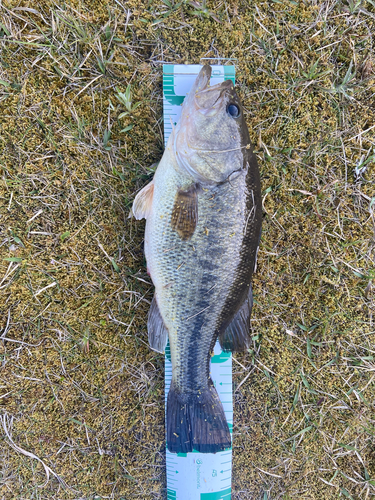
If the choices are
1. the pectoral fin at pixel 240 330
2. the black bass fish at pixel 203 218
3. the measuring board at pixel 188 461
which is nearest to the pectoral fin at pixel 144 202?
the black bass fish at pixel 203 218

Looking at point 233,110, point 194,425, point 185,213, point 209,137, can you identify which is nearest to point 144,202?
point 185,213

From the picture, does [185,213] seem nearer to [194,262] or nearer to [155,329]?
[194,262]

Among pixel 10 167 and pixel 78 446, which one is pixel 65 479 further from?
pixel 10 167

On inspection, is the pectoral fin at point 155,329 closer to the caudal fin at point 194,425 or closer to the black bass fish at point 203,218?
the black bass fish at point 203,218

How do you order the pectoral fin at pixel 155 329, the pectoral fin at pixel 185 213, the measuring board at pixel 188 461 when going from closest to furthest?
the pectoral fin at pixel 185 213
the pectoral fin at pixel 155 329
the measuring board at pixel 188 461

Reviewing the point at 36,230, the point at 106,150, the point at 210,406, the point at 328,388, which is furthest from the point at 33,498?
the point at 106,150

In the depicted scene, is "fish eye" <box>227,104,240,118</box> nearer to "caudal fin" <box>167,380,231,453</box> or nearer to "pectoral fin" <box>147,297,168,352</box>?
"pectoral fin" <box>147,297,168,352</box>
